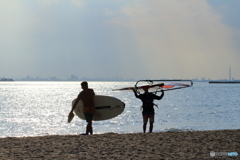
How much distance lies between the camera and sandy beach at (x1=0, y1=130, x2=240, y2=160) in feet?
24.1

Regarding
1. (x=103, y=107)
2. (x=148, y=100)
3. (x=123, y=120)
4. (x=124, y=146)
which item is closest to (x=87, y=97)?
(x=148, y=100)

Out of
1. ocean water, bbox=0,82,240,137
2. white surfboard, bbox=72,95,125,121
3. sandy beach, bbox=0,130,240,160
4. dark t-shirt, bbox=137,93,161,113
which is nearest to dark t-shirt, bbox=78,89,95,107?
sandy beach, bbox=0,130,240,160

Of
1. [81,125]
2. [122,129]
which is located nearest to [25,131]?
[81,125]

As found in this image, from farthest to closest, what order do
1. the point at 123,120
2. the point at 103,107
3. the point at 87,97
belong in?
1. the point at 123,120
2. the point at 103,107
3. the point at 87,97

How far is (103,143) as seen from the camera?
8.72m

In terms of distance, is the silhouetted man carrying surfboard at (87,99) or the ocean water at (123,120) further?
the ocean water at (123,120)

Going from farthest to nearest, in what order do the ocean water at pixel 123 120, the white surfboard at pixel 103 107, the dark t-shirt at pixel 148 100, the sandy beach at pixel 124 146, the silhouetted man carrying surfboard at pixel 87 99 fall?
the ocean water at pixel 123 120
the white surfboard at pixel 103 107
the dark t-shirt at pixel 148 100
the silhouetted man carrying surfboard at pixel 87 99
the sandy beach at pixel 124 146

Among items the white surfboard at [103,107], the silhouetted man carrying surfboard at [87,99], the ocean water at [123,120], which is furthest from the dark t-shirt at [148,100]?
Answer: the ocean water at [123,120]

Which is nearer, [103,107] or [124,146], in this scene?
[124,146]

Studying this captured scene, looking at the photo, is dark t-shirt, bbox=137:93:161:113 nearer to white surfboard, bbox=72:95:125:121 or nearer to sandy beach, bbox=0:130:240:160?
sandy beach, bbox=0:130:240:160

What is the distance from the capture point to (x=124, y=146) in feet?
27.2

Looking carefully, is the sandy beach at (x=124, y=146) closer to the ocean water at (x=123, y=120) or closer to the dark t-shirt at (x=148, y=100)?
the dark t-shirt at (x=148, y=100)

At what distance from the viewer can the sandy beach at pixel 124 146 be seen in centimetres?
736

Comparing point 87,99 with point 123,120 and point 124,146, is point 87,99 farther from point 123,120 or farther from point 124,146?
point 123,120
